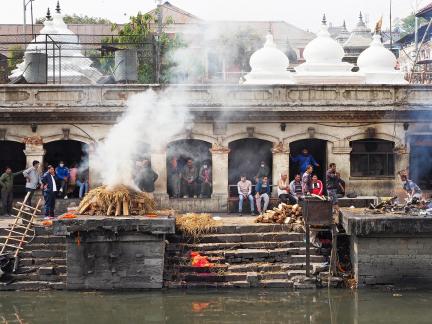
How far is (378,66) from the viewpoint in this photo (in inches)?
1030

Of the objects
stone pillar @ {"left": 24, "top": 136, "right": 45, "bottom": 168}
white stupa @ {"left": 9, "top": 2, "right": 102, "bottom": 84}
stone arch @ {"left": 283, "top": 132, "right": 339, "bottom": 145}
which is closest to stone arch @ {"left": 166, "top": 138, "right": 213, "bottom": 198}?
stone arch @ {"left": 283, "top": 132, "right": 339, "bottom": 145}

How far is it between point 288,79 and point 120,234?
1006 cm

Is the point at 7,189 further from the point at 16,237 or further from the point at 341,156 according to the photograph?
the point at 341,156

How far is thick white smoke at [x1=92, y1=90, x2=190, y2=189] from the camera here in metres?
21.0

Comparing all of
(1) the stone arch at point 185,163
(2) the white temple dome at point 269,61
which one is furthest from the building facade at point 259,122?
(2) the white temple dome at point 269,61

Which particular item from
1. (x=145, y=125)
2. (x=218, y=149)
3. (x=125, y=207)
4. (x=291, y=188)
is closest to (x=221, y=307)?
(x=125, y=207)

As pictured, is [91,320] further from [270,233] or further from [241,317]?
[270,233]

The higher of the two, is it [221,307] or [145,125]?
[145,125]

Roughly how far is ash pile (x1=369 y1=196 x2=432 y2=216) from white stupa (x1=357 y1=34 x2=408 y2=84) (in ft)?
25.5

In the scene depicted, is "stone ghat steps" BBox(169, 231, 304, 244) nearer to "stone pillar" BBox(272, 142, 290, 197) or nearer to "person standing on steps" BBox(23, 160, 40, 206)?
"person standing on steps" BBox(23, 160, 40, 206)

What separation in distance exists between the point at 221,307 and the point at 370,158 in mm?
9518

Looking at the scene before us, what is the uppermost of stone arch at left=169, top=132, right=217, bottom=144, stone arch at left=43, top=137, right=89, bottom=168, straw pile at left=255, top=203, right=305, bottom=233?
stone arch at left=169, top=132, right=217, bottom=144

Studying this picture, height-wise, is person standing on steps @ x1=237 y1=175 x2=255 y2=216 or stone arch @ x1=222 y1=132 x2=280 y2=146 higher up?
stone arch @ x1=222 y1=132 x2=280 y2=146

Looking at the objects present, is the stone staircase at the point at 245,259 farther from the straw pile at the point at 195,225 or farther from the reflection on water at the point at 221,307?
the reflection on water at the point at 221,307
